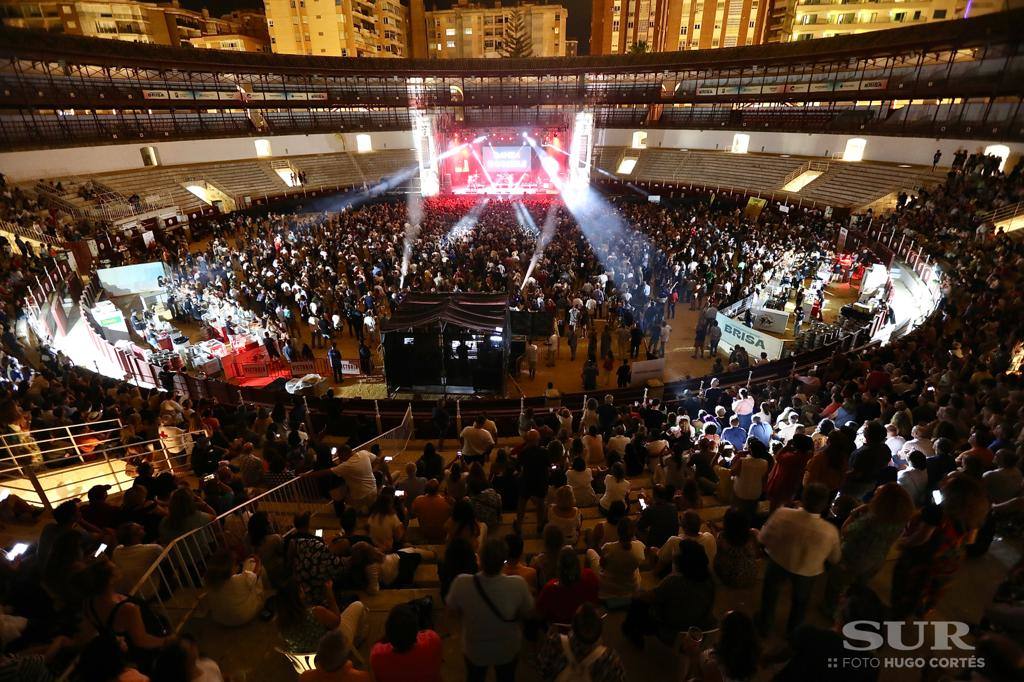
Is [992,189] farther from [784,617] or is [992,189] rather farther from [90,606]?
[90,606]

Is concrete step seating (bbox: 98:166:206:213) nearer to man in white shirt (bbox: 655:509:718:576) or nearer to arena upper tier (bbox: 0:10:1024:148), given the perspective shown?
arena upper tier (bbox: 0:10:1024:148)

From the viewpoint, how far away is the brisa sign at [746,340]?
39.3 ft

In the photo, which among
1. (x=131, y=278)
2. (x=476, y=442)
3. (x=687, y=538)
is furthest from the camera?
(x=131, y=278)

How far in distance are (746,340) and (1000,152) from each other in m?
19.3

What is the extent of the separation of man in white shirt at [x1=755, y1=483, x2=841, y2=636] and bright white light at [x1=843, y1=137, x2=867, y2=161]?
1328 inches

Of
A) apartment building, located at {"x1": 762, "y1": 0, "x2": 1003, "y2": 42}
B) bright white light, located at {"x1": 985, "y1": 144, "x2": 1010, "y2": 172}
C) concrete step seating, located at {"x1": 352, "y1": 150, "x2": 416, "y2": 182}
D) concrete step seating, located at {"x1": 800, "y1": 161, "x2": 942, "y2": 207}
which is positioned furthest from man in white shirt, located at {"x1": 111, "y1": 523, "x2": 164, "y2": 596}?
apartment building, located at {"x1": 762, "y1": 0, "x2": 1003, "y2": 42}

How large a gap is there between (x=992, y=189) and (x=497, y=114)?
1332 inches

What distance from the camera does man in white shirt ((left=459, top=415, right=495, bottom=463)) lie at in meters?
6.14

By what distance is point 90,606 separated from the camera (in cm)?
292

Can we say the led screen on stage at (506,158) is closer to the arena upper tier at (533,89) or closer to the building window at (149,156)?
the arena upper tier at (533,89)

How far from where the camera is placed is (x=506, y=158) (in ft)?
128

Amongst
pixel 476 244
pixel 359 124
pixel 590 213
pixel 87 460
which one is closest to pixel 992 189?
pixel 590 213

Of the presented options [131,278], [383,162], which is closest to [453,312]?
[131,278]

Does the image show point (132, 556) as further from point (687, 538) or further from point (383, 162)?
point (383, 162)
